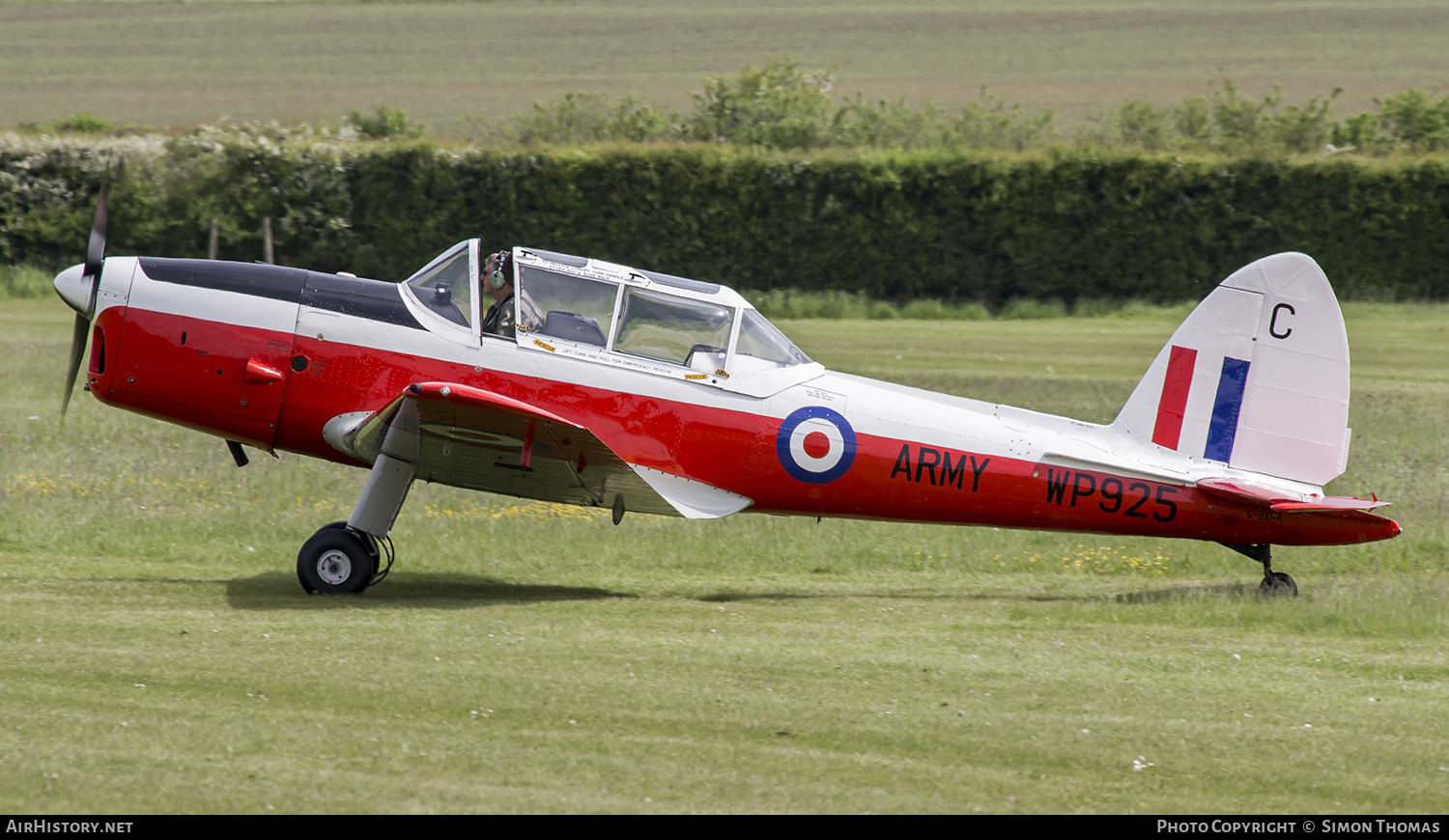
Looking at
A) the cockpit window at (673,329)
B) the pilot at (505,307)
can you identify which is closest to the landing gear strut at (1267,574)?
the cockpit window at (673,329)

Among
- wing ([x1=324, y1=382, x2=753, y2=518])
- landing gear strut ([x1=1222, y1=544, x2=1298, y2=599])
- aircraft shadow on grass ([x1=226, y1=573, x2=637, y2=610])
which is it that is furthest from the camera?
landing gear strut ([x1=1222, y1=544, x2=1298, y2=599])

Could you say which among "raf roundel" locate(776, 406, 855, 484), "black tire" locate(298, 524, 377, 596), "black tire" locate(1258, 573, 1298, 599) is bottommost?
"black tire" locate(298, 524, 377, 596)

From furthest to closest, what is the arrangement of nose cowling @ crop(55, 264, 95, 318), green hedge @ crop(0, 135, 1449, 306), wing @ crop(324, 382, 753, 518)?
green hedge @ crop(0, 135, 1449, 306) → nose cowling @ crop(55, 264, 95, 318) → wing @ crop(324, 382, 753, 518)

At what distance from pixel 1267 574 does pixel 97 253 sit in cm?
829

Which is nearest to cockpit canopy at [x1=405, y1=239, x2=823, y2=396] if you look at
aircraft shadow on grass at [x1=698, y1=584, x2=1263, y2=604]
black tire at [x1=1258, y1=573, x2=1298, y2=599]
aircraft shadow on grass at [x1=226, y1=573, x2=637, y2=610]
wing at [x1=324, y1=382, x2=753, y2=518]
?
wing at [x1=324, y1=382, x2=753, y2=518]

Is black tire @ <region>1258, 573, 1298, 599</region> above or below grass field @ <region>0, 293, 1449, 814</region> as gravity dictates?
above

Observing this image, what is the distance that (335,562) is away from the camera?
8.98 m

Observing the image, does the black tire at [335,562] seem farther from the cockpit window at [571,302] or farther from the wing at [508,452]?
the cockpit window at [571,302]

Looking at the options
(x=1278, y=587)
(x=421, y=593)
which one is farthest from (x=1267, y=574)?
(x=421, y=593)

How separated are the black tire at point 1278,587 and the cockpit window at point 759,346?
3.60m

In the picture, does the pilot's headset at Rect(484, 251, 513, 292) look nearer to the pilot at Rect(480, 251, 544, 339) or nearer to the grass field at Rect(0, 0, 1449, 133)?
the pilot at Rect(480, 251, 544, 339)

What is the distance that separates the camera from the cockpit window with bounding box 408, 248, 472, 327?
888 centimetres

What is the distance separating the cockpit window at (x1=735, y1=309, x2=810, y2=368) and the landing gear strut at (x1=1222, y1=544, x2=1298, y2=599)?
329 centimetres

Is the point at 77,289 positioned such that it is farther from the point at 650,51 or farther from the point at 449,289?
the point at 650,51
